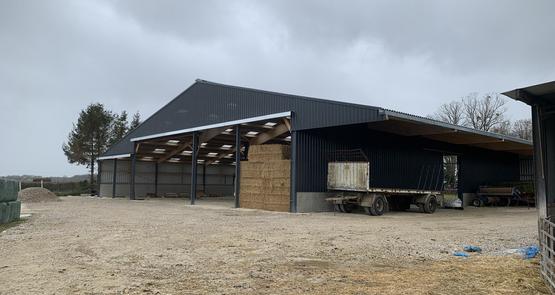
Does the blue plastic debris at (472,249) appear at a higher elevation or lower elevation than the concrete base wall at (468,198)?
→ lower

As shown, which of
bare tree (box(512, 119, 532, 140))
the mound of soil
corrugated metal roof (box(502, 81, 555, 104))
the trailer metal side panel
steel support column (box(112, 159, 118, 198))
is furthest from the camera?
bare tree (box(512, 119, 532, 140))

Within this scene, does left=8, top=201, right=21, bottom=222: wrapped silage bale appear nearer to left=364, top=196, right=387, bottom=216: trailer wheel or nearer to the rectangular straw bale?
the rectangular straw bale

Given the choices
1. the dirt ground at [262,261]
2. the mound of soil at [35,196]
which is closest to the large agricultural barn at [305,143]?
the mound of soil at [35,196]

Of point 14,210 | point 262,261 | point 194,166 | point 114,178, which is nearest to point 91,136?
point 114,178

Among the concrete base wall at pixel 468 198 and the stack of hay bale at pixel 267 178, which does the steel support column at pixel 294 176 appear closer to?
the stack of hay bale at pixel 267 178

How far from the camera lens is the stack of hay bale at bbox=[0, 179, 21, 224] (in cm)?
1566

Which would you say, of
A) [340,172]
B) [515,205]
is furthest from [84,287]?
[515,205]

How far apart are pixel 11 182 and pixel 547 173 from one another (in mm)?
16535

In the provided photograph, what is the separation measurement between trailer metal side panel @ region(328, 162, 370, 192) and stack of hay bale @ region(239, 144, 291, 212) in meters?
1.98

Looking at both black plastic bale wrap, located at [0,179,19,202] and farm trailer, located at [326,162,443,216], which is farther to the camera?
farm trailer, located at [326,162,443,216]

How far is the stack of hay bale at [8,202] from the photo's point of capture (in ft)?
51.4

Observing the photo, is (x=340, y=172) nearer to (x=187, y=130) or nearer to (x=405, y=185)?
(x=405, y=185)

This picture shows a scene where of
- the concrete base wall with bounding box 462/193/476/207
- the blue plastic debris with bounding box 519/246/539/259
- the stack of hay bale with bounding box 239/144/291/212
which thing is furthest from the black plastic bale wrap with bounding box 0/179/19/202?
the concrete base wall with bounding box 462/193/476/207

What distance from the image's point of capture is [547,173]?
25.3ft
